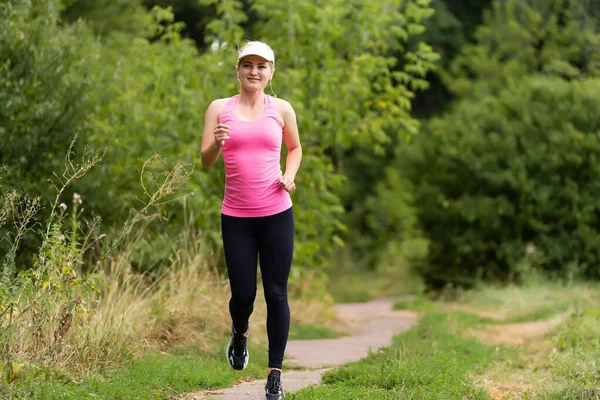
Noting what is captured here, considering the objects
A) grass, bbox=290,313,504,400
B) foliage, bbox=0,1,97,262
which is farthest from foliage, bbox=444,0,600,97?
grass, bbox=290,313,504,400

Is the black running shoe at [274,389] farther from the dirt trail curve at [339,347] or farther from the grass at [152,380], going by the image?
the grass at [152,380]

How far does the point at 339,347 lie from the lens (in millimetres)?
8531

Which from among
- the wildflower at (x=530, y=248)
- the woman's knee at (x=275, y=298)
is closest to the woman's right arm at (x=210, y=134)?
the woman's knee at (x=275, y=298)

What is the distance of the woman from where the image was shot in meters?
4.89

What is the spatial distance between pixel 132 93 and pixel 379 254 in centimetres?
1525

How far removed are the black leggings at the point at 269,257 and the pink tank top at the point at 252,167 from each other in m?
0.06

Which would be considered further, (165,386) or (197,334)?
(197,334)

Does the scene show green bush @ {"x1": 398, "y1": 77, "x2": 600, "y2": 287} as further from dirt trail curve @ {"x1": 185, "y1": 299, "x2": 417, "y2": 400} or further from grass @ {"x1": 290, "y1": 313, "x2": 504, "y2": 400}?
grass @ {"x1": 290, "y1": 313, "x2": 504, "y2": 400}

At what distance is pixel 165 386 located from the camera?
5270 mm

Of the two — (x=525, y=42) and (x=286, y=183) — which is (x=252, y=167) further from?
(x=525, y=42)

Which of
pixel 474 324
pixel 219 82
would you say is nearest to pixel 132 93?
pixel 219 82

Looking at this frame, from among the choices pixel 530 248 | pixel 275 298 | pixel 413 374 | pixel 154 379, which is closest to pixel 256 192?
pixel 275 298

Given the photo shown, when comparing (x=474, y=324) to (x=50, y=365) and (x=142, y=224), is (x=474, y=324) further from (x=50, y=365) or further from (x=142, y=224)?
(x=50, y=365)

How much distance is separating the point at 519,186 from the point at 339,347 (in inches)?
291
